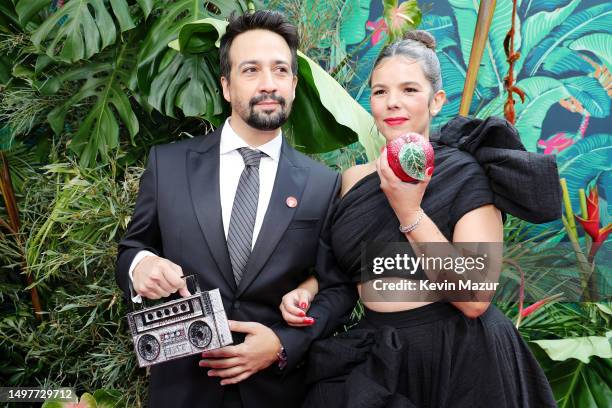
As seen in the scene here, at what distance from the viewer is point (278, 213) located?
1.72 meters

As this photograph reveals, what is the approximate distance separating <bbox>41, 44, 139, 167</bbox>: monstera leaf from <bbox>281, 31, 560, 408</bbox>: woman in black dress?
3.99ft

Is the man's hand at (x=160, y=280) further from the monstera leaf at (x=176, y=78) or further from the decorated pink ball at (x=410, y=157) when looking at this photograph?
the monstera leaf at (x=176, y=78)

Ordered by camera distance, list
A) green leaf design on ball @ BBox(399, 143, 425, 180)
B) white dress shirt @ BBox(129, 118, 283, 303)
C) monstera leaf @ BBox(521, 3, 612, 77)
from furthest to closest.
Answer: monstera leaf @ BBox(521, 3, 612, 77), white dress shirt @ BBox(129, 118, 283, 303), green leaf design on ball @ BBox(399, 143, 425, 180)

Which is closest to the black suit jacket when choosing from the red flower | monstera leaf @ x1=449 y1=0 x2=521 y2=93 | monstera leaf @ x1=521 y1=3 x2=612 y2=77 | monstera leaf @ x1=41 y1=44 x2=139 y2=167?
monstera leaf @ x1=41 y1=44 x2=139 y2=167

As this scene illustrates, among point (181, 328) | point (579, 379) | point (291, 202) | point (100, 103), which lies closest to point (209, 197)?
point (291, 202)

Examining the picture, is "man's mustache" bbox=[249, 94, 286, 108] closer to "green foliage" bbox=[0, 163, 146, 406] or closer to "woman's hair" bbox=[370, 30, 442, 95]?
"woman's hair" bbox=[370, 30, 442, 95]

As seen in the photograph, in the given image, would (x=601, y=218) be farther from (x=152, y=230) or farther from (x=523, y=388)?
(x=152, y=230)

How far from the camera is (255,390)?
1.68 metres

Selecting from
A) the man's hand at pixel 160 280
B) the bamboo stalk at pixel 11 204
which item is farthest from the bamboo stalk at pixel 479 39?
the bamboo stalk at pixel 11 204

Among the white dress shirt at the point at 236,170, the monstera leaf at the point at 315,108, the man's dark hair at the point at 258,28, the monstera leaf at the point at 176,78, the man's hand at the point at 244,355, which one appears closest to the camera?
the man's hand at the point at 244,355

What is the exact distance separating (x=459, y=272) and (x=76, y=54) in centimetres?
168

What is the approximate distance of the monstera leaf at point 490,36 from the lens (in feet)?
11.3

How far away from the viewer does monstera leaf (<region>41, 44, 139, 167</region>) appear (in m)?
2.52

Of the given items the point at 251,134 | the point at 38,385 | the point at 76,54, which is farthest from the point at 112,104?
the point at 38,385
